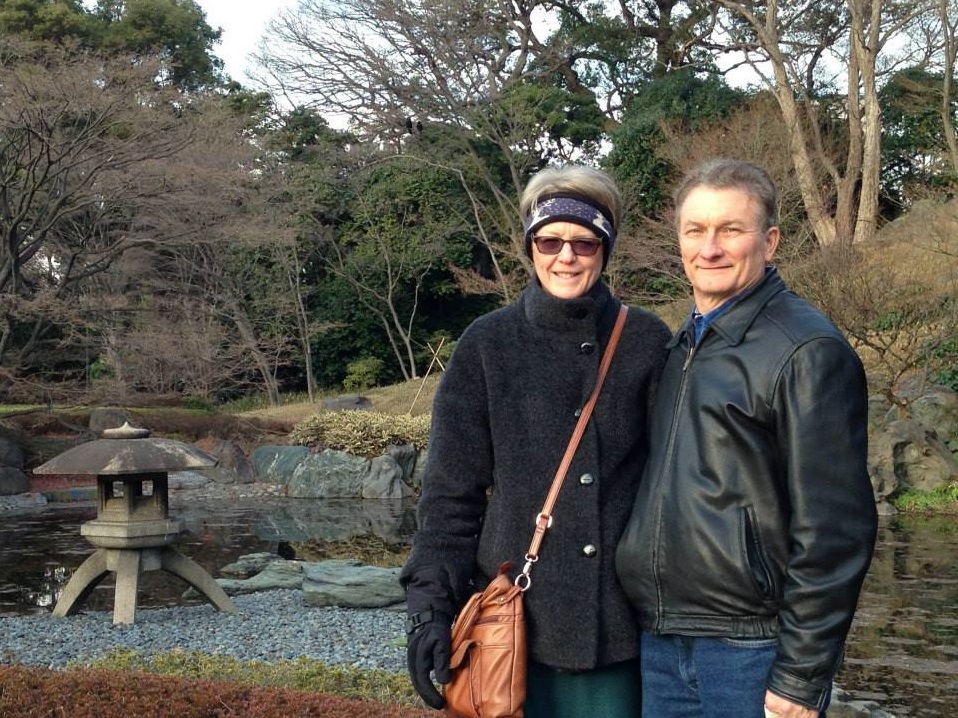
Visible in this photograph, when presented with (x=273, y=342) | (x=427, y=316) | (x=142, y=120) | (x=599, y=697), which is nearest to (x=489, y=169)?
(x=427, y=316)

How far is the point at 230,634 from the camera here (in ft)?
21.9

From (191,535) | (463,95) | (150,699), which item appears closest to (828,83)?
(463,95)

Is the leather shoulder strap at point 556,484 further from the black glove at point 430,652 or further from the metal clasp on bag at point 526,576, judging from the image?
the black glove at point 430,652

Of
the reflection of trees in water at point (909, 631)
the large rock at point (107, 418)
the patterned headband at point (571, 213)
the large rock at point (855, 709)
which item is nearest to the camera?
the patterned headband at point (571, 213)

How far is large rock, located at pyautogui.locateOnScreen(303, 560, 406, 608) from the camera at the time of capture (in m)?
7.75

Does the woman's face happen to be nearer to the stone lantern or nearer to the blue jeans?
the blue jeans

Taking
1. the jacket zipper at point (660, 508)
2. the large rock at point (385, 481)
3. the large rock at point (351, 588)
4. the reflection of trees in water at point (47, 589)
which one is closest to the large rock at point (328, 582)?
the large rock at point (351, 588)

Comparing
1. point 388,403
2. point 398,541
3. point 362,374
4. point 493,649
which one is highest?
point 362,374

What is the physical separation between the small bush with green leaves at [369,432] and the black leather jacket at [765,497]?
14.2 metres

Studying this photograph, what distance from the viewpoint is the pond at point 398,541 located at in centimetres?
585

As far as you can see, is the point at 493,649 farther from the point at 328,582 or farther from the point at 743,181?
the point at 328,582

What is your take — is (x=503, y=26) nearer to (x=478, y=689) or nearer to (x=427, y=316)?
(x=427, y=316)

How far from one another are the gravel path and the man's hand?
4.04 metres

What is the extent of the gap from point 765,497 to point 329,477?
47.3ft
